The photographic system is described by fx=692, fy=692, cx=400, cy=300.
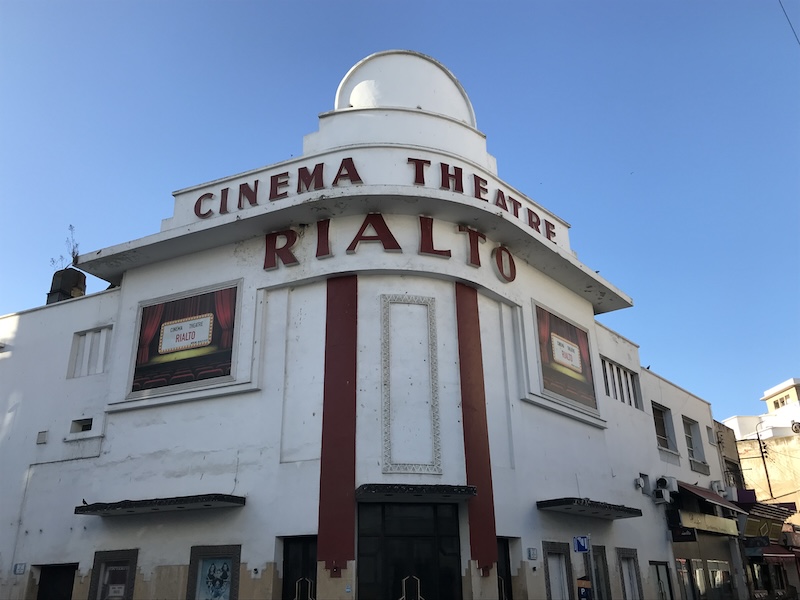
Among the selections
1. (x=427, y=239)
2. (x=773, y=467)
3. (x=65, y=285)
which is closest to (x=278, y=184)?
(x=427, y=239)

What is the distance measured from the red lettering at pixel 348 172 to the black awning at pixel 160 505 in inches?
321

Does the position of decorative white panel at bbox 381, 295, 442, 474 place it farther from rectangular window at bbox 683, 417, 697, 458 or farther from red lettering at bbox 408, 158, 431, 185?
rectangular window at bbox 683, 417, 697, 458

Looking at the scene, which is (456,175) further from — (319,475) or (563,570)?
(563,570)

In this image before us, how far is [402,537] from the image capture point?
15.0 metres

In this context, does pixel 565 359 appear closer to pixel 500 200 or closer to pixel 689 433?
pixel 500 200

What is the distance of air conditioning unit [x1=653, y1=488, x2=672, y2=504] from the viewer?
2312 centimetres

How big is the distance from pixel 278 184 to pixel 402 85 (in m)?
5.26

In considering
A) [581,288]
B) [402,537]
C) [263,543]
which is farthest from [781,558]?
[263,543]

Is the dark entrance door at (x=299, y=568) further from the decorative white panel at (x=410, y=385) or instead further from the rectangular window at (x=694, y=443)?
the rectangular window at (x=694, y=443)

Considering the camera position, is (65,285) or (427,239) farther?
(65,285)

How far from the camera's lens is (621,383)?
24500 mm

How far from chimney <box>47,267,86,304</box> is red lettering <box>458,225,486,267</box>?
14.0 m

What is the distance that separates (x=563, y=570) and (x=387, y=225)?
9927 mm

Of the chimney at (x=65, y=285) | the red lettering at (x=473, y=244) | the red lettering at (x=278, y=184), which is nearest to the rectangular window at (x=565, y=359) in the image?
the red lettering at (x=473, y=244)
